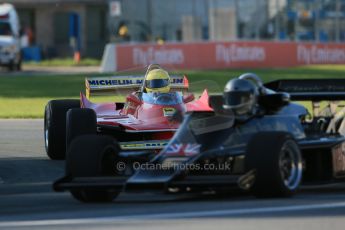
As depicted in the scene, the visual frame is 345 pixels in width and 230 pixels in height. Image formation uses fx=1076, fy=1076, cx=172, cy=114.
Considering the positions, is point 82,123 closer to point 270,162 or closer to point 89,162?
point 89,162

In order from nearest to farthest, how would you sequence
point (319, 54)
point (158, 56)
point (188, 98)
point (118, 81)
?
point (188, 98)
point (118, 81)
point (158, 56)
point (319, 54)

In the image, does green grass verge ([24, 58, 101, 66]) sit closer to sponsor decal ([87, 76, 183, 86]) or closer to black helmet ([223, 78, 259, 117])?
sponsor decal ([87, 76, 183, 86])

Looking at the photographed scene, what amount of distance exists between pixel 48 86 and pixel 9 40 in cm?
1410

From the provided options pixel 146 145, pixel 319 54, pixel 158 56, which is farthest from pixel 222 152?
pixel 319 54

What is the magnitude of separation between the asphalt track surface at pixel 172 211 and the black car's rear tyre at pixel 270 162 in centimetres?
10

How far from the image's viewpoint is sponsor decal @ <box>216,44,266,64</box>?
43469 millimetres

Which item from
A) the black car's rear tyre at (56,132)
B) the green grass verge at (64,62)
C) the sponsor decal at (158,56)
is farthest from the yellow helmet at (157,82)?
the green grass verge at (64,62)

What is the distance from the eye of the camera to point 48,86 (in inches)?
1280

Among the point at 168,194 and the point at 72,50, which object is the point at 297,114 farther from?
the point at 72,50

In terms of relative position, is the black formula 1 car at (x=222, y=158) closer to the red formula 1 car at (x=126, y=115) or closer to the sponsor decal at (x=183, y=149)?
the sponsor decal at (x=183, y=149)

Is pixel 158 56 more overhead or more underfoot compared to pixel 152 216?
more underfoot

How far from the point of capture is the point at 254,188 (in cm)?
924

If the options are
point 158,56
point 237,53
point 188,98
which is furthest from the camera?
point 237,53

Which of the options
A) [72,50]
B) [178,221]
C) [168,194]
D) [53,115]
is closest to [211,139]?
[168,194]
